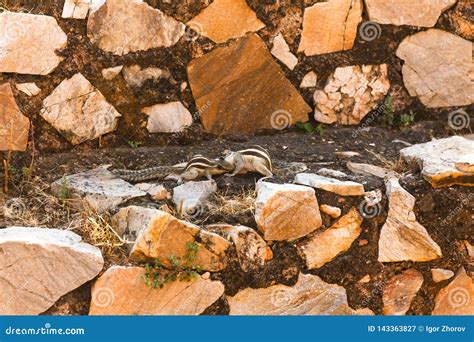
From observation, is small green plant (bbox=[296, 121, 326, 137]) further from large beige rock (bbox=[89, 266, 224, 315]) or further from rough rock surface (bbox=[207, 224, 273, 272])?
large beige rock (bbox=[89, 266, 224, 315])

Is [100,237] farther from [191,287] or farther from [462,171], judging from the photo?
[462,171]

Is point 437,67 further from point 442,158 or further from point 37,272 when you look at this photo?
point 37,272

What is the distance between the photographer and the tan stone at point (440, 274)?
6691mm

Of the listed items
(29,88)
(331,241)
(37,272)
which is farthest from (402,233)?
(29,88)

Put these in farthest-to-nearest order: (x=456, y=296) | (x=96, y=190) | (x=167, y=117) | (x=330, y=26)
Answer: (x=330, y=26)
(x=167, y=117)
(x=456, y=296)
(x=96, y=190)

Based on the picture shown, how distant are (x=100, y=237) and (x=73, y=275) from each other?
0.42 m

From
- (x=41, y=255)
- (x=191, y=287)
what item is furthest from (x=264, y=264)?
(x=41, y=255)

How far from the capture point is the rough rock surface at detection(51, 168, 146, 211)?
651 cm

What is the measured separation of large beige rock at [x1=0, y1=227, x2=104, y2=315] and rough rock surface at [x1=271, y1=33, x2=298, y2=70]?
2.86 metres

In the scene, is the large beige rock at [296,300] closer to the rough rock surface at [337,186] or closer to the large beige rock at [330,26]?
the rough rock surface at [337,186]

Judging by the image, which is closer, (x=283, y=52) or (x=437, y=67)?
(x=283, y=52)

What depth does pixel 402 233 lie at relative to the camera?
21.6ft

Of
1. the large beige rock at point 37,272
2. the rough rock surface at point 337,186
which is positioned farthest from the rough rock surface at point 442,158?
the large beige rock at point 37,272

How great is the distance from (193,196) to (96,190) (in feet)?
2.45
